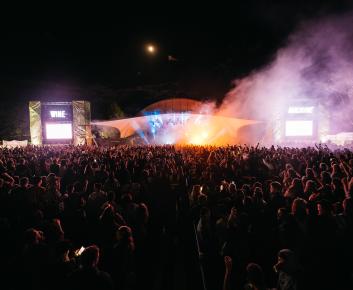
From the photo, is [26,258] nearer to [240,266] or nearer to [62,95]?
[240,266]

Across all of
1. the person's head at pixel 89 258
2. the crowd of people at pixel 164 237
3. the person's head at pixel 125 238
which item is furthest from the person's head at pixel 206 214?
the person's head at pixel 89 258

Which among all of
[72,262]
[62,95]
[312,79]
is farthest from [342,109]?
[62,95]

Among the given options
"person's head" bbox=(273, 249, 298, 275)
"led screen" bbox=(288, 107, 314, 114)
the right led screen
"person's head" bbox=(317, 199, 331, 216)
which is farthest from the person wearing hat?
"led screen" bbox=(288, 107, 314, 114)

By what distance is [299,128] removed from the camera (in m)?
21.9

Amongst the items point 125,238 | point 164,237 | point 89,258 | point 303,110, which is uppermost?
point 303,110

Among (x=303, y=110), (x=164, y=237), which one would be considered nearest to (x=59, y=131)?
(x=303, y=110)

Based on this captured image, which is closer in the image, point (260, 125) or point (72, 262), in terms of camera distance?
point (72, 262)

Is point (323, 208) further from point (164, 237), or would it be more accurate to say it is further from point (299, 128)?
point (299, 128)

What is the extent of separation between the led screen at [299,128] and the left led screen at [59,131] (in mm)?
16317

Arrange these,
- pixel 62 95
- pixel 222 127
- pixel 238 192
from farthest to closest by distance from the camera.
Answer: pixel 62 95 → pixel 222 127 → pixel 238 192

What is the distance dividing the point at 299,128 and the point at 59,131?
17.8 m

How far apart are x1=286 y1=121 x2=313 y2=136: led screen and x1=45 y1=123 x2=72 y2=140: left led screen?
53.5 feet

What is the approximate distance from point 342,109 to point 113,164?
67.4 feet

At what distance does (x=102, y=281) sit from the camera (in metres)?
2.81
